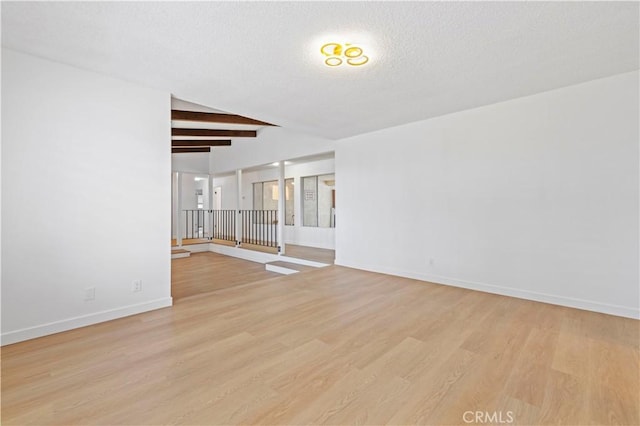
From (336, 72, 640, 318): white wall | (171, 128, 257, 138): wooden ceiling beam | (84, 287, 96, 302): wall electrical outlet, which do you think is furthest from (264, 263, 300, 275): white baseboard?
(84, 287, 96, 302): wall electrical outlet

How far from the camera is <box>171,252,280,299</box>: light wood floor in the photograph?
4809mm

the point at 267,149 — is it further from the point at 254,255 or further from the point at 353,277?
the point at 353,277

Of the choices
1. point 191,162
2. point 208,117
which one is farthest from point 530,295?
point 191,162

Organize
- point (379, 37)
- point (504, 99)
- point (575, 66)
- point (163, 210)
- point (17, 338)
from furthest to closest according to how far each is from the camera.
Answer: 1. point (504, 99)
2. point (163, 210)
3. point (575, 66)
4. point (17, 338)
5. point (379, 37)

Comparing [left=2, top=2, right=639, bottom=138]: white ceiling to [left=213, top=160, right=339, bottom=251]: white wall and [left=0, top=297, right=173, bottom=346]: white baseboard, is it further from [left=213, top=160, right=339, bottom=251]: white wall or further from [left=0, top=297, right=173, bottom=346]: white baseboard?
[left=213, top=160, right=339, bottom=251]: white wall

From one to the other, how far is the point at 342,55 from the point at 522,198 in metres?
2.81

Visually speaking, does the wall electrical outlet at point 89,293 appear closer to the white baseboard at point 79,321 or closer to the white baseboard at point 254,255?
the white baseboard at point 79,321

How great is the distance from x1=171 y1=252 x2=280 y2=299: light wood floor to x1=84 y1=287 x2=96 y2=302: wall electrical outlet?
122 centimetres

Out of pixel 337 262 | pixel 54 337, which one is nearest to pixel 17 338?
pixel 54 337

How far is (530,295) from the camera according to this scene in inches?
138

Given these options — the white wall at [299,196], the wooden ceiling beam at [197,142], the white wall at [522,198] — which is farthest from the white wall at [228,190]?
the white wall at [522,198]

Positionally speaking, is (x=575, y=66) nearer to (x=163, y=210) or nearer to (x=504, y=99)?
(x=504, y=99)

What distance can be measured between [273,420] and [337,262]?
4192 mm

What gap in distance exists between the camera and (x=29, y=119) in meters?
2.49
